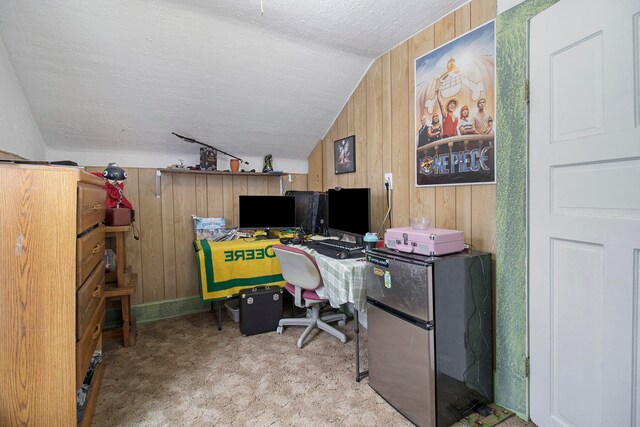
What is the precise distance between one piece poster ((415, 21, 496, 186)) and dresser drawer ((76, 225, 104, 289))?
1.93 metres

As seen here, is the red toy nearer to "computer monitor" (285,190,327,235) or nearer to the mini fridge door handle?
"computer monitor" (285,190,327,235)

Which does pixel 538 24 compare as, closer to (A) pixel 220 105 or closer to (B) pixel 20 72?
(A) pixel 220 105

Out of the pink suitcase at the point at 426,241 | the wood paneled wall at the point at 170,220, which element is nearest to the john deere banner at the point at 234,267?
the wood paneled wall at the point at 170,220

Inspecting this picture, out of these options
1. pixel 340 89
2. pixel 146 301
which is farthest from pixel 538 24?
pixel 146 301

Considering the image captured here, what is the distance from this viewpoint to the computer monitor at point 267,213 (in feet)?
10.3

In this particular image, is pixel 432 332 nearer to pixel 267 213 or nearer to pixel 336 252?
pixel 336 252

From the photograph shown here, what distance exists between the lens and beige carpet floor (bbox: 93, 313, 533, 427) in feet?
5.26

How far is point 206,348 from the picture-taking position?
2.37m

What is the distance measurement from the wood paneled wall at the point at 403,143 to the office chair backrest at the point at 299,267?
2.44 feet

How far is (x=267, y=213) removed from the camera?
3.17 metres

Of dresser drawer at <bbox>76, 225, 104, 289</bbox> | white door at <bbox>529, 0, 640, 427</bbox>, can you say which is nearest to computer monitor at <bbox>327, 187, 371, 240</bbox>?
white door at <bbox>529, 0, 640, 427</bbox>

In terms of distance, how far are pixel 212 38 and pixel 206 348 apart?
227 cm

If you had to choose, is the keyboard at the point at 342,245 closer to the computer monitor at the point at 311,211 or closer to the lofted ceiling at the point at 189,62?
the computer monitor at the point at 311,211

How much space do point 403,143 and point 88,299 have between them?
2.11 meters
